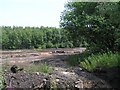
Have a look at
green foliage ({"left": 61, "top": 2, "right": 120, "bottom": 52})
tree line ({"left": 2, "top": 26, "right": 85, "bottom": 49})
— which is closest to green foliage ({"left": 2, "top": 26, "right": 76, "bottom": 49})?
tree line ({"left": 2, "top": 26, "right": 85, "bottom": 49})

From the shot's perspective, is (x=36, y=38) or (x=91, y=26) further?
(x=36, y=38)

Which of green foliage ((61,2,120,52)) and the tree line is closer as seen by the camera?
green foliage ((61,2,120,52))

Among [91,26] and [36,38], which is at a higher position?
[91,26]

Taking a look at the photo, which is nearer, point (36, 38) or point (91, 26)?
point (91, 26)

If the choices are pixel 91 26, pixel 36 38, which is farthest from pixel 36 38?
pixel 91 26

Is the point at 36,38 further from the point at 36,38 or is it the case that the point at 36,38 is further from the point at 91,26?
the point at 91,26

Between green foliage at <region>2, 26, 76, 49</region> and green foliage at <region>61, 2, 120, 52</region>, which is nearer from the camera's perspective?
green foliage at <region>61, 2, 120, 52</region>

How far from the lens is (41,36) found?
1007 inches

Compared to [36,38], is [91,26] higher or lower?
higher

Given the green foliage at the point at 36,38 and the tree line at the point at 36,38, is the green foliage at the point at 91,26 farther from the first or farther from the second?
the tree line at the point at 36,38

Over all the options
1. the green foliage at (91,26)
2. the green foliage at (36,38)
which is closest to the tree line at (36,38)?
the green foliage at (36,38)

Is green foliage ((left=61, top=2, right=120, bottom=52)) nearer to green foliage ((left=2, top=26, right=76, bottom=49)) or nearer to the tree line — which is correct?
green foliage ((left=2, top=26, right=76, bottom=49))

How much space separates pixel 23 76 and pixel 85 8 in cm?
655

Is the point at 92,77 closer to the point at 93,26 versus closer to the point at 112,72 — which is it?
the point at 112,72
